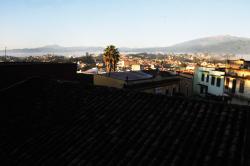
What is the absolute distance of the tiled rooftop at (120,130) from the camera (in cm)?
757

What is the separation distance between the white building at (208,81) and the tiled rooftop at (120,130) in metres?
43.7

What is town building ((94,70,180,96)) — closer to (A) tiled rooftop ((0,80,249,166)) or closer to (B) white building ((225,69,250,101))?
(B) white building ((225,69,250,101))

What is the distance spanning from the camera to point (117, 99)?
37.2 ft

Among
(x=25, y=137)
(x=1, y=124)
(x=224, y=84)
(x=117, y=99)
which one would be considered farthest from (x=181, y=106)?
(x=224, y=84)

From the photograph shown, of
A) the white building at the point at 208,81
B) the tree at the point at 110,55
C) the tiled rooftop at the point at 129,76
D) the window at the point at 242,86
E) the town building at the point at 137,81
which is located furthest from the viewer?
the tree at the point at 110,55

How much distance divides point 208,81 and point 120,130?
4925cm

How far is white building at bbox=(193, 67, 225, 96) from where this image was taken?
170 feet

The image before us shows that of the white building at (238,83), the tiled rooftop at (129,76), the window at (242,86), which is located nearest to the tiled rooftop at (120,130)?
the tiled rooftop at (129,76)

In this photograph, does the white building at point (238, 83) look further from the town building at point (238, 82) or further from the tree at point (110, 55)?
the tree at point (110, 55)

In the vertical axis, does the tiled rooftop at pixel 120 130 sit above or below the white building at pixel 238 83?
above

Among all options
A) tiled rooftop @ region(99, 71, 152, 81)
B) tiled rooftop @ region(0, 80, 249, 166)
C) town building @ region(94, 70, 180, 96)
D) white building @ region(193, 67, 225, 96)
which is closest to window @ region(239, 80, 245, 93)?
white building @ region(193, 67, 225, 96)

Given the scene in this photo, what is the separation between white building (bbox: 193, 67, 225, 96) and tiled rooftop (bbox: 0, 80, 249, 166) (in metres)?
43.7

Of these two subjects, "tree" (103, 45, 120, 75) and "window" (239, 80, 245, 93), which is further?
"tree" (103, 45, 120, 75)

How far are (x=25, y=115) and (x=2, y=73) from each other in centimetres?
1436
